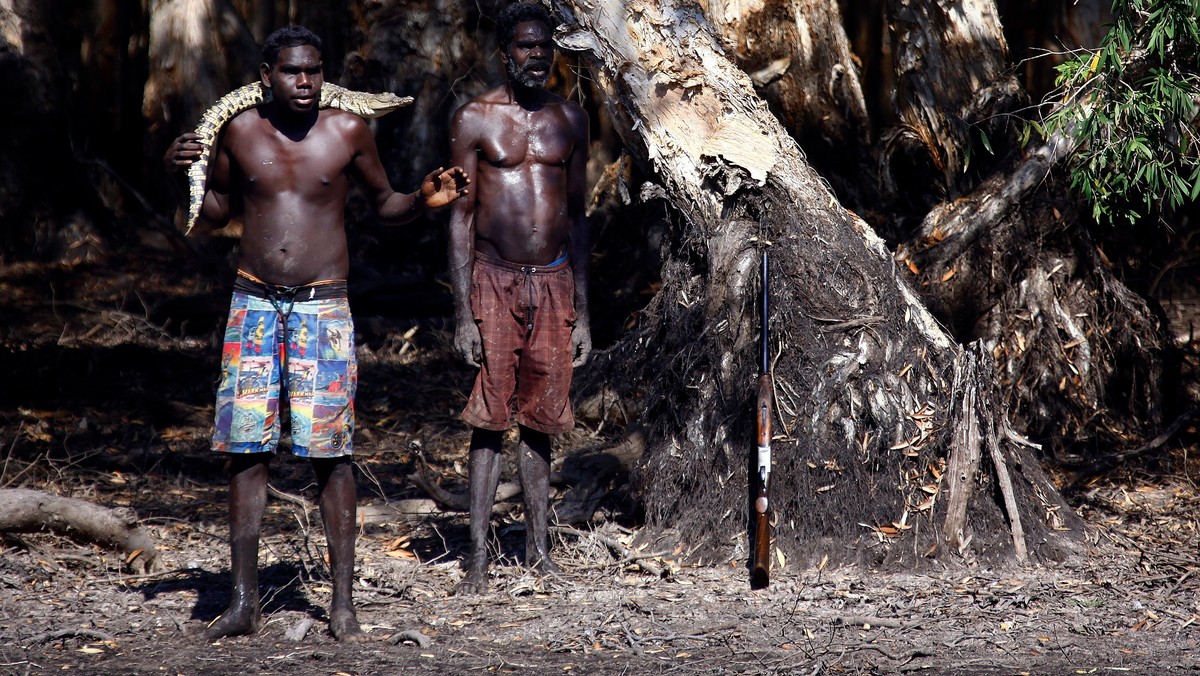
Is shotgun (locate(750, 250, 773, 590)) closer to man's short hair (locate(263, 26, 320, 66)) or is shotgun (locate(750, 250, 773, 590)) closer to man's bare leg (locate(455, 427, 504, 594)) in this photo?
man's bare leg (locate(455, 427, 504, 594))

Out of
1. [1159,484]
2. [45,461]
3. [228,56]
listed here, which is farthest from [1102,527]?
[228,56]

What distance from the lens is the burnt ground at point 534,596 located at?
14.0 feet

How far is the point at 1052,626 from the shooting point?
15.0 feet

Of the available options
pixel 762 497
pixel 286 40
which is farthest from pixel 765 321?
pixel 286 40

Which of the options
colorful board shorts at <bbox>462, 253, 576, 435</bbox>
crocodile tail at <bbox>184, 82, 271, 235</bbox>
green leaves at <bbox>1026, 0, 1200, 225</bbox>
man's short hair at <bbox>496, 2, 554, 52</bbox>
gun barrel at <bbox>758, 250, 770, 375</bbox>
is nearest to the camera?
crocodile tail at <bbox>184, 82, 271, 235</bbox>

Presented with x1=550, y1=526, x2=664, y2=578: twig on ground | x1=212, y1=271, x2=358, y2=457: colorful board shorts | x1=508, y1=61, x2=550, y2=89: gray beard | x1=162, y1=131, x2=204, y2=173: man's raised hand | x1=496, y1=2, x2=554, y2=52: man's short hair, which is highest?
x1=496, y1=2, x2=554, y2=52: man's short hair

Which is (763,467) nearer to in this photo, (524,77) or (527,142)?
(527,142)

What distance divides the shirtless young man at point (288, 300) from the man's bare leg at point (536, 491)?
2.87 feet

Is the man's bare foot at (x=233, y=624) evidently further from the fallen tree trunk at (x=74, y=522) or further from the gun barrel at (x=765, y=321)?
the gun barrel at (x=765, y=321)

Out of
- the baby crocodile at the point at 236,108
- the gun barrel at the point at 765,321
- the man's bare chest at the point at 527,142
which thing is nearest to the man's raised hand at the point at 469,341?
the man's bare chest at the point at 527,142

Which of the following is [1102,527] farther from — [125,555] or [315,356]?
[125,555]

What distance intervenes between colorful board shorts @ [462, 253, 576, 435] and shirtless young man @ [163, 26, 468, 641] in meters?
0.67

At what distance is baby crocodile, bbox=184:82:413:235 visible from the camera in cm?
437

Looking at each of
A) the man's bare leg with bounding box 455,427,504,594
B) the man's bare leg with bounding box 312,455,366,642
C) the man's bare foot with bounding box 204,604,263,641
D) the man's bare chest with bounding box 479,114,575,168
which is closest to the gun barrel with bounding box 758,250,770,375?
the man's bare chest with bounding box 479,114,575,168
